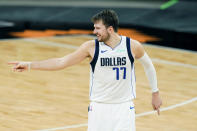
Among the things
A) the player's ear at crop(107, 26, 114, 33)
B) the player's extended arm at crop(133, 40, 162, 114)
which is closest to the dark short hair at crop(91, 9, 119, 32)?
the player's ear at crop(107, 26, 114, 33)

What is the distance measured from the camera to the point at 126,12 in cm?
2006

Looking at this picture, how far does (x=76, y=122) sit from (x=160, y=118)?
1.45 metres

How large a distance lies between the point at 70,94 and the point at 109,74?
17.0ft

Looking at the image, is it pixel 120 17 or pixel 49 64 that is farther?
pixel 120 17

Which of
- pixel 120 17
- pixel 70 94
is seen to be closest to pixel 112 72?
pixel 70 94

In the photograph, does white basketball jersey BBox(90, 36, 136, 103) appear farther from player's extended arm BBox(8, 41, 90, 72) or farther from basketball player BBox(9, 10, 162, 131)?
player's extended arm BBox(8, 41, 90, 72)

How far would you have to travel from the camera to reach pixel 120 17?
1975 centimetres

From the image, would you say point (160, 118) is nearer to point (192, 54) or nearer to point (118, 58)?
point (118, 58)

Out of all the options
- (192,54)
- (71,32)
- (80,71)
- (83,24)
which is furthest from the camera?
(83,24)

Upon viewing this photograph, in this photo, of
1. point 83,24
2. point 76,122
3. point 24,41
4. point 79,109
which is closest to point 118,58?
point 76,122

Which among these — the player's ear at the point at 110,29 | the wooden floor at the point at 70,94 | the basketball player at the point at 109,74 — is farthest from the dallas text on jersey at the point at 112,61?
the wooden floor at the point at 70,94

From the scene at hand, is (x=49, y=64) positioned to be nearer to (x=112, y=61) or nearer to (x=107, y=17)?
(x=112, y=61)

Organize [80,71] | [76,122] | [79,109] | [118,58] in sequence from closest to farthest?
[118,58], [76,122], [79,109], [80,71]

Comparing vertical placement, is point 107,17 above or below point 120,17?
above
